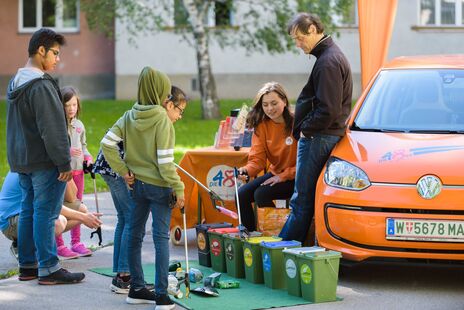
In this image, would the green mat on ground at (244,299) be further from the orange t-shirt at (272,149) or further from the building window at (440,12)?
the building window at (440,12)

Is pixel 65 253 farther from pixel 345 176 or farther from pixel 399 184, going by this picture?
pixel 399 184

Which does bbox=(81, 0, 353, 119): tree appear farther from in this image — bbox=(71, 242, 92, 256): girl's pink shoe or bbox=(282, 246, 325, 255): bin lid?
bbox=(282, 246, 325, 255): bin lid

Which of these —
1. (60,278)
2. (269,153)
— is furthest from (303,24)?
(60,278)

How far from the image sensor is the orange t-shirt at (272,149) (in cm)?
949

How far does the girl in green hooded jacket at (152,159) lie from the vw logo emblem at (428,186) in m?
1.80

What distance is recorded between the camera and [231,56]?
33.7 metres

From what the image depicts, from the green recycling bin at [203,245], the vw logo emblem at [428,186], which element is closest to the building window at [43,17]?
the green recycling bin at [203,245]

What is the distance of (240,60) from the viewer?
33.8m

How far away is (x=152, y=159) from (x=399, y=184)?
73.7 inches

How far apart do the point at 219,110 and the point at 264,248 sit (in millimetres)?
20197

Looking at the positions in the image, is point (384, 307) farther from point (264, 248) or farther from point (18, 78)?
point (18, 78)

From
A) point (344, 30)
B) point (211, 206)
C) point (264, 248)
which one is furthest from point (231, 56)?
point (264, 248)

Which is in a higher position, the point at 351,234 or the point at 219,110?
the point at 219,110

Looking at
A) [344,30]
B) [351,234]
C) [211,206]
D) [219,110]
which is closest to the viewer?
[351,234]
